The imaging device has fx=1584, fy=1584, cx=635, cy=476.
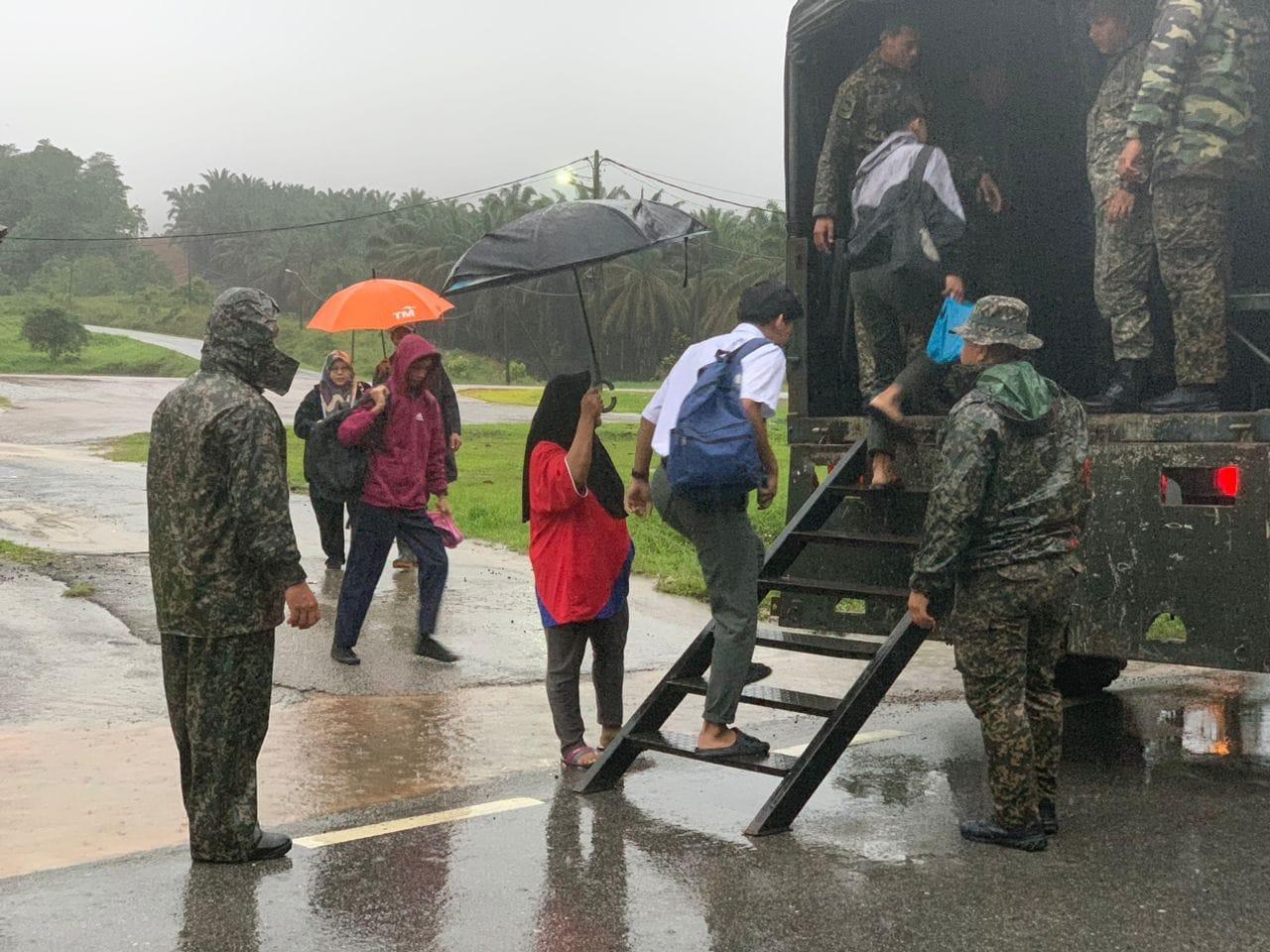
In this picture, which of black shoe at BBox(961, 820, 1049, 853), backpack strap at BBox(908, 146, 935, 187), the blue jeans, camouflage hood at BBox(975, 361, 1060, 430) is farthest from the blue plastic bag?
the blue jeans

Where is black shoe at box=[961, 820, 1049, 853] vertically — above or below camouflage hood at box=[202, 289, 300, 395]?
below

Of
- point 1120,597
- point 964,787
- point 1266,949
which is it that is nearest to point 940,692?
point 964,787

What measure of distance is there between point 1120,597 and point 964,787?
987mm

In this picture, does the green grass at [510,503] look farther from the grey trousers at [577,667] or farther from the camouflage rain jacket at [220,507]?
the camouflage rain jacket at [220,507]

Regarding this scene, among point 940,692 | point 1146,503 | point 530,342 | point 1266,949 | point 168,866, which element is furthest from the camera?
point 530,342

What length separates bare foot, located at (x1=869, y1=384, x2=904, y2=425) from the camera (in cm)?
629

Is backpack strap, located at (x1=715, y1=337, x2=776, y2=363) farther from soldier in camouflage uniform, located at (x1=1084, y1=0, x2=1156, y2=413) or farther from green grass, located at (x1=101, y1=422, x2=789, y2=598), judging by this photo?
green grass, located at (x1=101, y1=422, x2=789, y2=598)

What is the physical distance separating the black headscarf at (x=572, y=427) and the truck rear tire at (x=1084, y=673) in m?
2.49

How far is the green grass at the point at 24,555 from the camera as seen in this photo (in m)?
11.1

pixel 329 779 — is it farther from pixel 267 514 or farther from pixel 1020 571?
pixel 1020 571

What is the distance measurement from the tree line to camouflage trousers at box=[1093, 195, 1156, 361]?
226 cm

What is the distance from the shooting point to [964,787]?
19.6 feet

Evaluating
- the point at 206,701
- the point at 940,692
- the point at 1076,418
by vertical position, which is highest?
the point at 1076,418

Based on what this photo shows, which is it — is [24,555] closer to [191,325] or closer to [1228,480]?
[1228,480]
